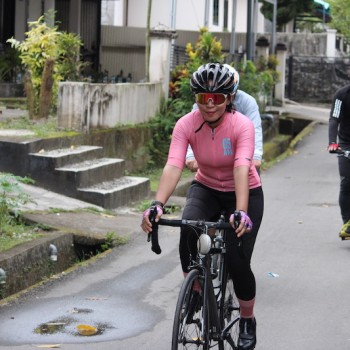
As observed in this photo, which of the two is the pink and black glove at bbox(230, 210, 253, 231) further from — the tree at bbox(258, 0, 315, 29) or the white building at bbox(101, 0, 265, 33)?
the tree at bbox(258, 0, 315, 29)

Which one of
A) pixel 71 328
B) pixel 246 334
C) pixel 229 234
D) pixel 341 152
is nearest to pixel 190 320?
pixel 229 234

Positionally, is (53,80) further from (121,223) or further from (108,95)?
(121,223)

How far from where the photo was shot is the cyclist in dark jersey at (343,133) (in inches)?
402

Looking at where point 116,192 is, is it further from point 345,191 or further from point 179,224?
point 179,224

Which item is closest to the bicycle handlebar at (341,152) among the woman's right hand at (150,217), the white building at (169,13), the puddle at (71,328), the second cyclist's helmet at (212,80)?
the puddle at (71,328)

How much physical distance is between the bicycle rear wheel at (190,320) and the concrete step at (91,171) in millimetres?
6681

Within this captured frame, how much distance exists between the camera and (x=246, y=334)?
6152mm

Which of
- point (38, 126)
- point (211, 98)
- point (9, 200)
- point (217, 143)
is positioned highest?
point (211, 98)

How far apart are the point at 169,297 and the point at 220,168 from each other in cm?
245

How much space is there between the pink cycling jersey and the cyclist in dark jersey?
4.18 meters

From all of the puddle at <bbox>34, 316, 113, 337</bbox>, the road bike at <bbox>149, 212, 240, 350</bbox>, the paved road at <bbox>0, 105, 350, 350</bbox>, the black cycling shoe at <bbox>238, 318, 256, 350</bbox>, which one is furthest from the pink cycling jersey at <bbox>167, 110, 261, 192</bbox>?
the puddle at <bbox>34, 316, 113, 337</bbox>

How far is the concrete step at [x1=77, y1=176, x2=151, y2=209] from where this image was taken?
1212 centimetres

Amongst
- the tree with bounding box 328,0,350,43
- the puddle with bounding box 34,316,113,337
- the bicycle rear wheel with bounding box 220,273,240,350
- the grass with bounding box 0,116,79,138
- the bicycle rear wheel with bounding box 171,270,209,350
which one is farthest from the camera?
the tree with bounding box 328,0,350,43

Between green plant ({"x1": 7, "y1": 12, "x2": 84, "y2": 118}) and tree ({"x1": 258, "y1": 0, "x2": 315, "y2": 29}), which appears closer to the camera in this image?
green plant ({"x1": 7, "y1": 12, "x2": 84, "y2": 118})
